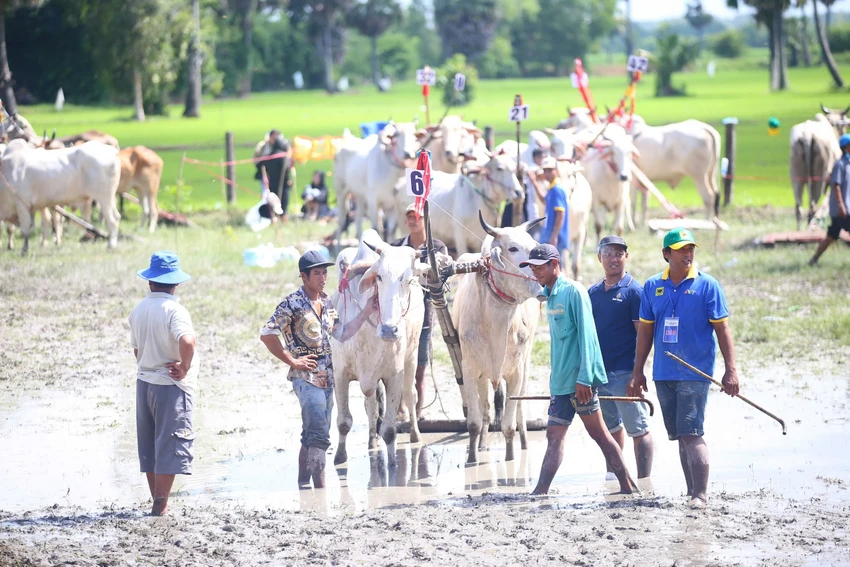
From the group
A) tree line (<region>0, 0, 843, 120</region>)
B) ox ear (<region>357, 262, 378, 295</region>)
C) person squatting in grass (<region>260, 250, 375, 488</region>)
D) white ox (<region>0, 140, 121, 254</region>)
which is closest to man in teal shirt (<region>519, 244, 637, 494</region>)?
ox ear (<region>357, 262, 378, 295</region>)

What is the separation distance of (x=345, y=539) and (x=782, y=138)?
122ft

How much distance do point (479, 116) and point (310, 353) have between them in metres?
49.8

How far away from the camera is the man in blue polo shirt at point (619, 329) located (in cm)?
808

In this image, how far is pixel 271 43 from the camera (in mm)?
93312

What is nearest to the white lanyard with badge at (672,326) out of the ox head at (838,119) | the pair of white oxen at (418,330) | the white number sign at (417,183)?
the pair of white oxen at (418,330)

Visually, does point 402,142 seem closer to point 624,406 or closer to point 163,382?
point 624,406

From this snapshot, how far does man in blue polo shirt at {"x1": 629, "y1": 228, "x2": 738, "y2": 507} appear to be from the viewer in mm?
7301

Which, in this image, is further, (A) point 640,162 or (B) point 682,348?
(A) point 640,162

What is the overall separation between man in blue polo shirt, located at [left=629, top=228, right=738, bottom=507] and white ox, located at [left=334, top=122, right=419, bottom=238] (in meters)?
11.6

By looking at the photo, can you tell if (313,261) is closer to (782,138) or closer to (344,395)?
(344,395)

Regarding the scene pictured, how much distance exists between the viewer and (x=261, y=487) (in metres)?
8.32

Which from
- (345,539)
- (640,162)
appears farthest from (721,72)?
(345,539)

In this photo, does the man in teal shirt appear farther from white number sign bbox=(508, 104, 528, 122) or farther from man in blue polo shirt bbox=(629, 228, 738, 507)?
white number sign bbox=(508, 104, 528, 122)

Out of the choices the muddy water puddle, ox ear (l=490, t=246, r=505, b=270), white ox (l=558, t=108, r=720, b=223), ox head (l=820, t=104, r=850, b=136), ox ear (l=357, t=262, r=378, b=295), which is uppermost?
ox head (l=820, t=104, r=850, b=136)
